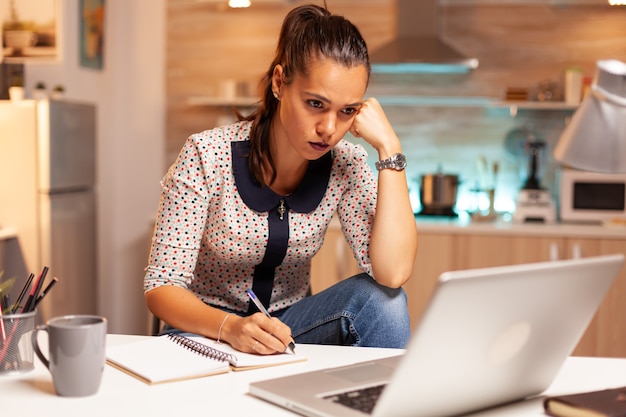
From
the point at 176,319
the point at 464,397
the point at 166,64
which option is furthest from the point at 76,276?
the point at 464,397

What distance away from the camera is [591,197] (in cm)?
370

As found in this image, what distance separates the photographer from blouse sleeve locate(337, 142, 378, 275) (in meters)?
1.90

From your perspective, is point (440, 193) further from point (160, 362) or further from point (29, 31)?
point (160, 362)

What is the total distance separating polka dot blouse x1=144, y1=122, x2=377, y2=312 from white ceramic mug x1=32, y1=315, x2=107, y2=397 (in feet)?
1.83

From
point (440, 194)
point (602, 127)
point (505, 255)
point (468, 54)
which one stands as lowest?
point (505, 255)

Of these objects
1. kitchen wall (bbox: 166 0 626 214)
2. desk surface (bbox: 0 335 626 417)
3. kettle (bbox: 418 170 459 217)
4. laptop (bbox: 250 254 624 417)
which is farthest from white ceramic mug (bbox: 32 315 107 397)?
kitchen wall (bbox: 166 0 626 214)

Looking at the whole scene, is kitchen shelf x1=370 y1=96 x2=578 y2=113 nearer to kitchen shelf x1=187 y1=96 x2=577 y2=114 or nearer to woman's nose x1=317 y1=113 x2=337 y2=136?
kitchen shelf x1=187 y1=96 x2=577 y2=114

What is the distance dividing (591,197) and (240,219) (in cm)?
236

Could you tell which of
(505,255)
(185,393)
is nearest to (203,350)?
(185,393)

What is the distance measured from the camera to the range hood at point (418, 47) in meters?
3.78

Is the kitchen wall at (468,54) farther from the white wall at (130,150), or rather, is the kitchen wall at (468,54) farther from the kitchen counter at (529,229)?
the kitchen counter at (529,229)

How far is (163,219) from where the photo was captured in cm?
170

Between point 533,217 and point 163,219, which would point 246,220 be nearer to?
point 163,219

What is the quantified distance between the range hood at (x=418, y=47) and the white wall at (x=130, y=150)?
1205 millimetres
